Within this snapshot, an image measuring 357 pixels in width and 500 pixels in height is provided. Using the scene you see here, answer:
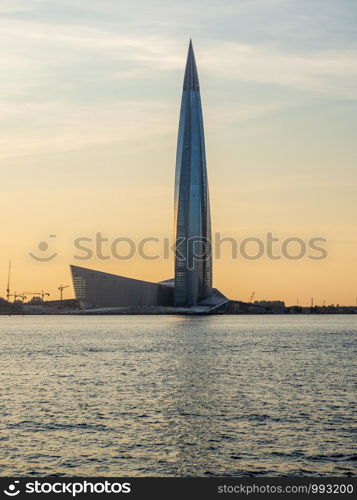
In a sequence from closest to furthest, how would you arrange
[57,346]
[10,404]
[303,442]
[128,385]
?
1. [303,442]
2. [10,404]
3. [128,385]
4. [57,346]

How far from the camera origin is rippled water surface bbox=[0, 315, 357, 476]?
89.8ft

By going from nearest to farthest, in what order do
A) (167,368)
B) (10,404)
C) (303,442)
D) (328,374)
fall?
(303,442), (10,404), (328,374), (167,368)

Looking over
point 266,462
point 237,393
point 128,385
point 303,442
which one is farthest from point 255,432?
point 128,385

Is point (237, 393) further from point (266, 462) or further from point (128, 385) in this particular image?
point (266, 462)

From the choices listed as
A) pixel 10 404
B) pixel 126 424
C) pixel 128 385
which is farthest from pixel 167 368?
pixel 126 424

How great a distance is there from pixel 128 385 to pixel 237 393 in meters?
7.83

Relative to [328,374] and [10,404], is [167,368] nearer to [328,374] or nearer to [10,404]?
[328,374]

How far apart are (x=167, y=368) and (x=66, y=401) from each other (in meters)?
19.5

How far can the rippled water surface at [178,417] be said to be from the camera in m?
27.4

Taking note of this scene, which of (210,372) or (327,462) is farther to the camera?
(210,372)

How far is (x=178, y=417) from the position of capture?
3653 cm

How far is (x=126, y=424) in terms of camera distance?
3456cm

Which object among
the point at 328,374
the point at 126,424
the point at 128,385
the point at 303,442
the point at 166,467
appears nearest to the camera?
the point at 166,467

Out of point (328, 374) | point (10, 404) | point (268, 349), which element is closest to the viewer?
point (10, 404)
